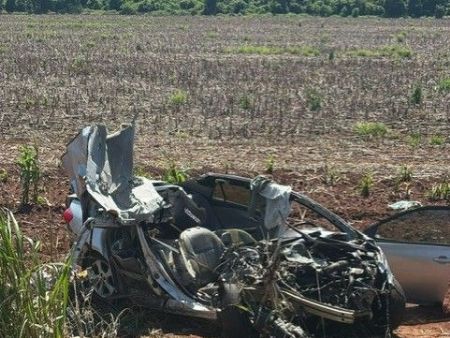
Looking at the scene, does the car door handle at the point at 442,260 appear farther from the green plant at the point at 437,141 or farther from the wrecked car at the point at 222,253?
the green plant at the point at 437,141

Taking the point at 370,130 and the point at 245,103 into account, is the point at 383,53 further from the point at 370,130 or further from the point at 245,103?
the point at 370,130

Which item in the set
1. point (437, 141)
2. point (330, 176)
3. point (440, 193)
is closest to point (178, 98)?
point (437, 141)

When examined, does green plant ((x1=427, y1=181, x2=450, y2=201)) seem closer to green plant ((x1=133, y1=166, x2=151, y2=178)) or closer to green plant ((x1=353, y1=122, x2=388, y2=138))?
green plant ((x1=133, y1=166, x2=151, y2=178))

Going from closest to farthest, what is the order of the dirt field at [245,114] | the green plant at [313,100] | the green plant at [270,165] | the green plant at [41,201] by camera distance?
the green plant at [41,201] → the dirt field at [245,114] → the green plant at [270,165] → the green plant at [313,100]

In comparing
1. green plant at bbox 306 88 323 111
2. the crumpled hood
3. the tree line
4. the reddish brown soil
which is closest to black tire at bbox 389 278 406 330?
the crumpled hood

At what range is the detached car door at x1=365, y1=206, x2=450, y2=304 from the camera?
30.6 feet

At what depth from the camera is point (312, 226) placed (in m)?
10.2

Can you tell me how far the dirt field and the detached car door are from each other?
1.20 feet

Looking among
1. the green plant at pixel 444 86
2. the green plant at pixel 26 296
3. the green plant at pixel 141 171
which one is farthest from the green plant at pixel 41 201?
the green plant at pixel 444 86

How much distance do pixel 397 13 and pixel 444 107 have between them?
6821 cm

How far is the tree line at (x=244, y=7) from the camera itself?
89312 mm

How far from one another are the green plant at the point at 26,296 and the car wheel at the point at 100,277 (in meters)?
3.01

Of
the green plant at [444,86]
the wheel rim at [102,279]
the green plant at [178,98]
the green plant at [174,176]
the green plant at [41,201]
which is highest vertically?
the wheel rim at [102,279]

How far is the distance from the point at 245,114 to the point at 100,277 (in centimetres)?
1268
